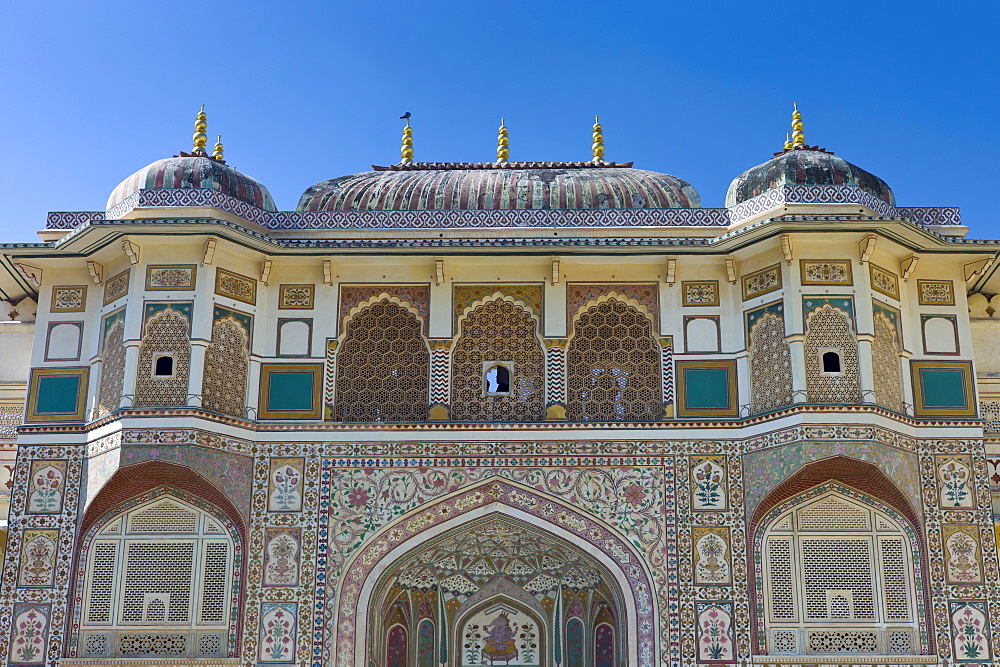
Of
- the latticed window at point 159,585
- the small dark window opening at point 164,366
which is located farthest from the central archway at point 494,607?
the small dark window opening at point 164,366

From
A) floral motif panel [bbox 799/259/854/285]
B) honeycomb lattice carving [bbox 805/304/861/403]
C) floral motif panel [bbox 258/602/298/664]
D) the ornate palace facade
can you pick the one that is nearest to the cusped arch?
the ornate palace facade

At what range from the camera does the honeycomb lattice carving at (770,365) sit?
13430 millimetres

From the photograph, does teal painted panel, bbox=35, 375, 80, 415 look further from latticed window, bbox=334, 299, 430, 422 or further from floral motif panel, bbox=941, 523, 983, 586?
floral motif panel, bbox=941, 523, 983, 586

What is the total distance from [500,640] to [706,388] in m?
3.33

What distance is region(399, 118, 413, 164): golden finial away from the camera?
16.4 metres

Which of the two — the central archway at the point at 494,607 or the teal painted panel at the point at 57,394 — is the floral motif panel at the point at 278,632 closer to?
the central archway at the point at 494,607

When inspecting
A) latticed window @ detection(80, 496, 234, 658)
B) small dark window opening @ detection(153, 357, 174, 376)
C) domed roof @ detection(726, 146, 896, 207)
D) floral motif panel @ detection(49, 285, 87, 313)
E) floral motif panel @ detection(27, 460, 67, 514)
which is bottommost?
latticed window @ detection(80, 496, 234, 658)

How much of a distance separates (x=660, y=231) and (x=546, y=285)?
1335 millimetres

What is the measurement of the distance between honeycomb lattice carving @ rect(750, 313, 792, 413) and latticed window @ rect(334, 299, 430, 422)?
3306 mm

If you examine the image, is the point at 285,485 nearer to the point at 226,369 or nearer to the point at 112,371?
the point at 226,369

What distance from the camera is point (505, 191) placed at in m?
15.1

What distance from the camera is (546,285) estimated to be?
14328mm

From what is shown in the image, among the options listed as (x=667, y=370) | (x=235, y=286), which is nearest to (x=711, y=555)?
(x=667, y=370)

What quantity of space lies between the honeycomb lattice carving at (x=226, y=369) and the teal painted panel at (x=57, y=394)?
1464mm
